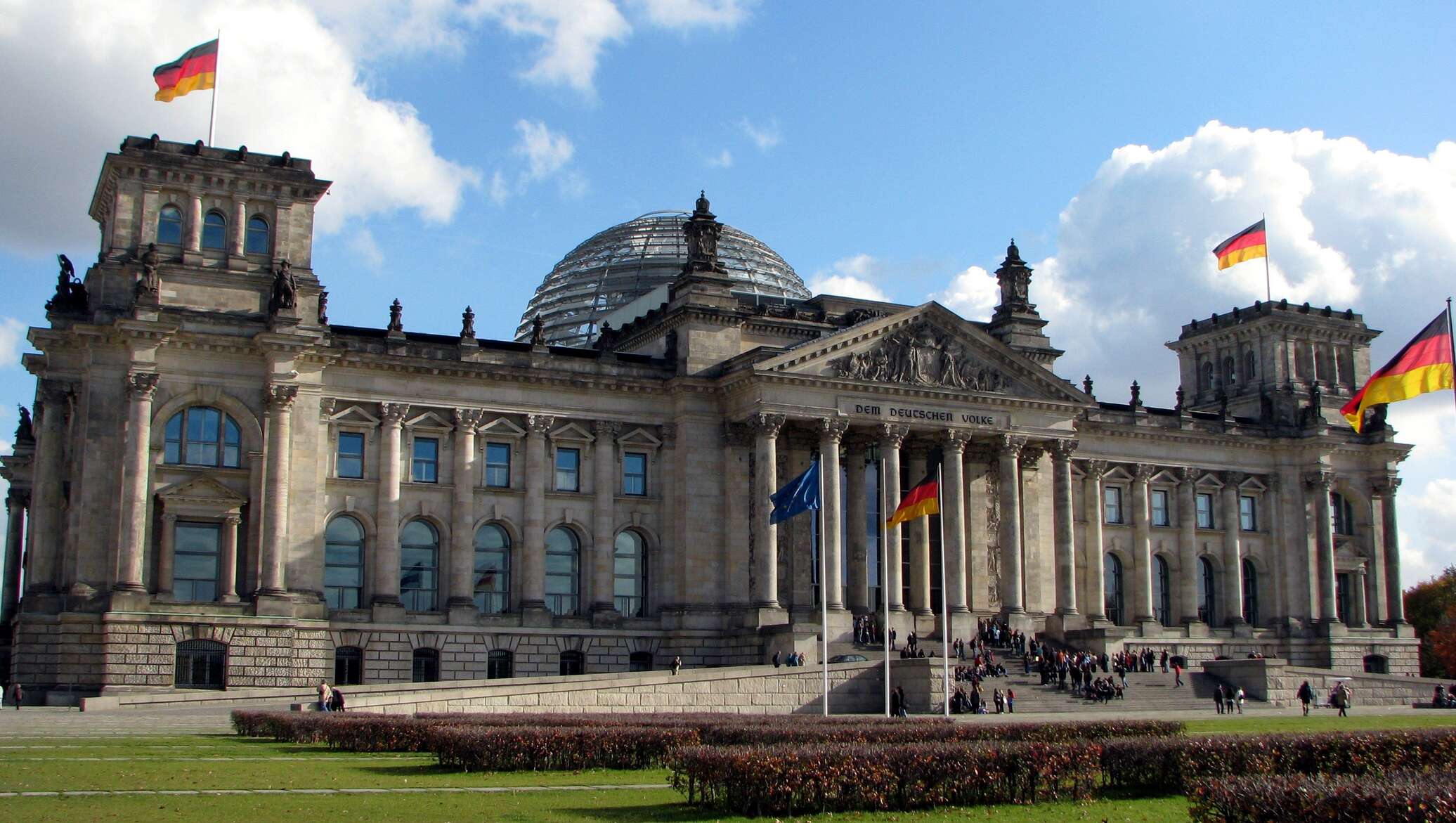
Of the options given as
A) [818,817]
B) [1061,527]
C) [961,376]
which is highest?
[961,376]

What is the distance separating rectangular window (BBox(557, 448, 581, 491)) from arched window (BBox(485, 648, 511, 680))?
8.08 meters

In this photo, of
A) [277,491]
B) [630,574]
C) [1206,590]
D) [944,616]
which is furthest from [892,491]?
[277,491]

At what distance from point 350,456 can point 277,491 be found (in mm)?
5262

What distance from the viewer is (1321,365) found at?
96.6m

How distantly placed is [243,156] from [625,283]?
3190cm

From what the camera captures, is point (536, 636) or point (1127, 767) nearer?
point (1127, 767)

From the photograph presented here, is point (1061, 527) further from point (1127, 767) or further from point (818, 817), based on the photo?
point (818, 817)

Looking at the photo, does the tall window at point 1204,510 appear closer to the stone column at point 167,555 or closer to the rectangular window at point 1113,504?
the rectangular window at point 1113,504

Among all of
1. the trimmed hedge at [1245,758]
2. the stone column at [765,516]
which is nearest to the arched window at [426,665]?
the stone column at [765,516]

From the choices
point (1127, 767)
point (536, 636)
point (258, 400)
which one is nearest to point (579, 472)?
point (536, 636)

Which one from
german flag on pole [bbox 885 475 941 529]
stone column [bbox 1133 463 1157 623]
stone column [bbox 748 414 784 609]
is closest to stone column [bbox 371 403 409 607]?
stone column [bbox 748 414 784 609]

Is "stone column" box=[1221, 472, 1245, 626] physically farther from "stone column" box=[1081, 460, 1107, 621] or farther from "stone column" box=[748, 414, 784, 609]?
"stone column" box=[748, 414, 784, 609]

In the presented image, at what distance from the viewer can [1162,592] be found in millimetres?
88188

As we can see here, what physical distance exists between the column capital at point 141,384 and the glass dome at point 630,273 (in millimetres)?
32559
